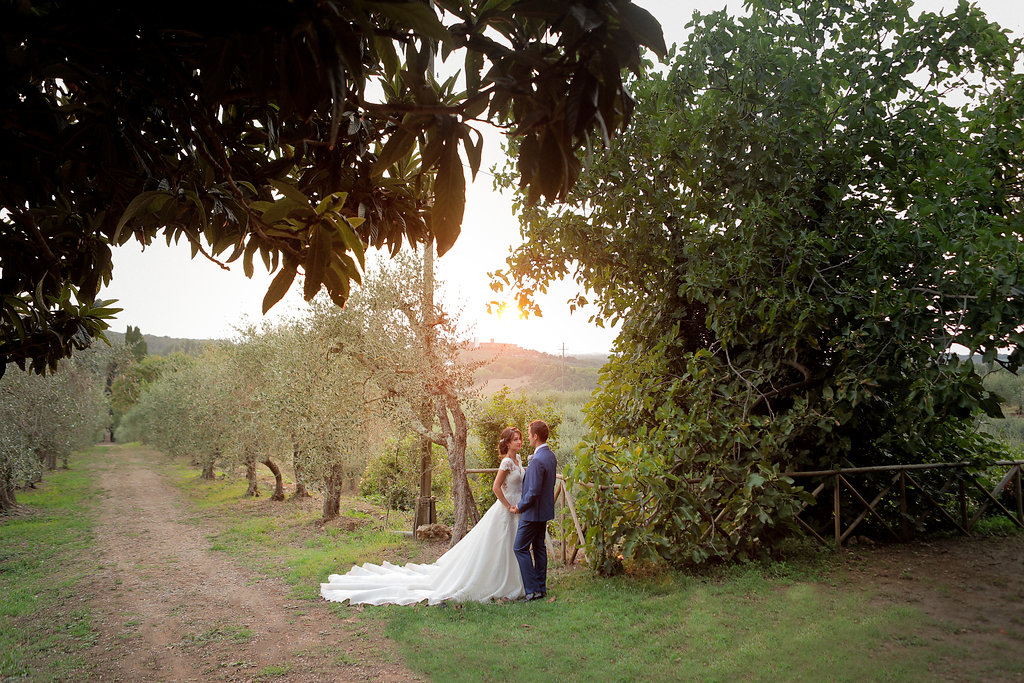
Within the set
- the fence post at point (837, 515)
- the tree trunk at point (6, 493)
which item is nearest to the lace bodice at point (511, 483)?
the fence post at point (837, 515)

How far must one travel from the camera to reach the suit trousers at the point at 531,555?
627 cm

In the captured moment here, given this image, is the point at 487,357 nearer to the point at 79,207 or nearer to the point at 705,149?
the point at 705,149

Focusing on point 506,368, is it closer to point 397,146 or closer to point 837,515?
point 837,515

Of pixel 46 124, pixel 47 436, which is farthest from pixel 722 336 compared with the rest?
pixel 47 436

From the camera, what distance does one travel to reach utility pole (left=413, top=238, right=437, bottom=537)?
10109 mm

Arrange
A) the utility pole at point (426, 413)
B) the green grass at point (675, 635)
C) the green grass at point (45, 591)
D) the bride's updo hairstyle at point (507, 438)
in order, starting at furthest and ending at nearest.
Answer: the utility pole at point (426, 413), the bride's updo hairstyle at point (507, 438), the green grass at point (45, 591), the green grass at point (675, 635)

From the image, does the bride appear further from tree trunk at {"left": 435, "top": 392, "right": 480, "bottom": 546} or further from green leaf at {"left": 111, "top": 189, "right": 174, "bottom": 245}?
green leaf at {"left": 111, "top": 189, "right": 174, "bottom": 245}

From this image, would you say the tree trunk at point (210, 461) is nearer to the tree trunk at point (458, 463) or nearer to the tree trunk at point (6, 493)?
the tree trunk at point (6, 493)

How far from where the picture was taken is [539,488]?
641 centimetres

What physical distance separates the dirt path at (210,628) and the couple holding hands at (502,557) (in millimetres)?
710

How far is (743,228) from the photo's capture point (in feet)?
18.9

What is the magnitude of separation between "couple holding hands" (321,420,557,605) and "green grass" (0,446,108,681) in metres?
2.44

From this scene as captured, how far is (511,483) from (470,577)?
1.08m

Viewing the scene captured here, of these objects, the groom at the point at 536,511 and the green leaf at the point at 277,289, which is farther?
the groom at the point at 536,511
